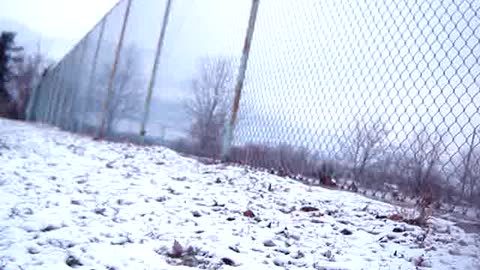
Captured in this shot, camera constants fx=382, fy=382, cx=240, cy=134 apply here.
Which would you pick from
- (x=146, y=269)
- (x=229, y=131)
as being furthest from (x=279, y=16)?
(x=146, y=269)

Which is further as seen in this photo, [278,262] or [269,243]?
[269,243]

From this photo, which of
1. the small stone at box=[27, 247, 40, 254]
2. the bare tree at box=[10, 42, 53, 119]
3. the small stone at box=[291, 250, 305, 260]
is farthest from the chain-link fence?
the bare tree at box=[10, 42, 53, 119]

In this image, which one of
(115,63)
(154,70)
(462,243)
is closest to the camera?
(462,243)

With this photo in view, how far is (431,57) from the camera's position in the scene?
276cm

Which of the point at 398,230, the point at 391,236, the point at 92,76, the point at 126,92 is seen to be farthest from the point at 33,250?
the point at 92,76

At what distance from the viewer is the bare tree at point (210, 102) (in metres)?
5.16

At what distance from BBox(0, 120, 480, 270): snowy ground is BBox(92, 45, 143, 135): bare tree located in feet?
11.3

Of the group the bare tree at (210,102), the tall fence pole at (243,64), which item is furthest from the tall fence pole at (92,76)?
the tall fence pole at (243,64)

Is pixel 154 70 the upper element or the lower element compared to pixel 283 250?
upper

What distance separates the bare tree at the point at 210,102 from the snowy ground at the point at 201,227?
1.15 meters

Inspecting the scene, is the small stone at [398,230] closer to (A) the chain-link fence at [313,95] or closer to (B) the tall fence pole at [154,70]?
(A) the chain-link fence at [313,95]

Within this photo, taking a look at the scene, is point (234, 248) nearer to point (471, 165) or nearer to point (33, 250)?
point (33, 250)

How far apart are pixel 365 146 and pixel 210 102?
113 inches

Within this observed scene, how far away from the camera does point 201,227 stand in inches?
101
